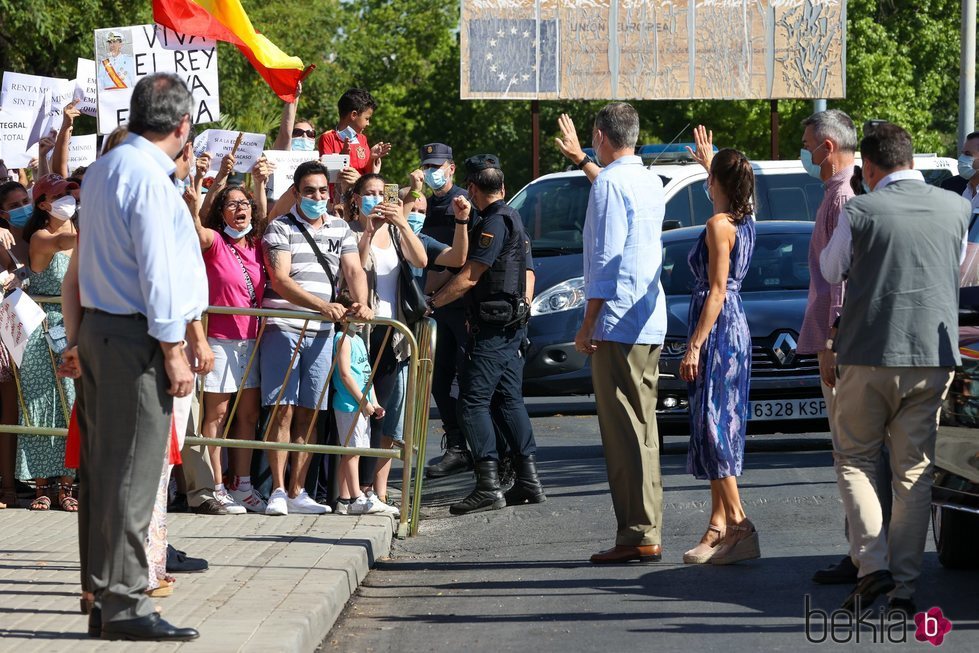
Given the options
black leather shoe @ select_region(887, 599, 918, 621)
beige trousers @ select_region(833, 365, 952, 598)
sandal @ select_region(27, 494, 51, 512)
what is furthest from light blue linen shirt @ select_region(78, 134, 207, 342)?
sandal @ select_region(27, 494, 51, 512)

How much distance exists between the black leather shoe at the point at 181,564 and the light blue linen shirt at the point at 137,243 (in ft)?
5.84

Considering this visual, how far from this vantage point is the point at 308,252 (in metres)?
8.99

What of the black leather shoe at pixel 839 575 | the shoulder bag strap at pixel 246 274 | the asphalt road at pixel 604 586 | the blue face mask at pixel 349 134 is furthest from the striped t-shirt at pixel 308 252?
the black leather shoe at pixel 839 575

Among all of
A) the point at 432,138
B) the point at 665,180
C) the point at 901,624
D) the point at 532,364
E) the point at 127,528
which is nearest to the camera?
the point at 127,528

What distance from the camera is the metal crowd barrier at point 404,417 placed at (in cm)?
836

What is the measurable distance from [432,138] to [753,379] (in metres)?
44.6

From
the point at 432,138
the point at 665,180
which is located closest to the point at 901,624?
the point at 665,180

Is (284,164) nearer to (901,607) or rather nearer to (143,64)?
(143,64)

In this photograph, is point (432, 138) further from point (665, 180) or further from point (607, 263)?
point (607, 263)

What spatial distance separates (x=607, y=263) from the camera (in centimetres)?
768

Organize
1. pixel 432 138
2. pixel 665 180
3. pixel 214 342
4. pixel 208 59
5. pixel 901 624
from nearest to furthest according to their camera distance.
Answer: pixel 901 624 < pixel 214 342 < pixel 208 59 < pixel 665 180 < pixel 432 138

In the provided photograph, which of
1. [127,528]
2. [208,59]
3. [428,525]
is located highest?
[208,59]

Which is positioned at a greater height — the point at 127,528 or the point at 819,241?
the point at 819,241

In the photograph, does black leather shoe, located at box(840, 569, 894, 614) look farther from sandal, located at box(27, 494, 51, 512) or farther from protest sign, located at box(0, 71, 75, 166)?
protest sign, located at box(0, 71, 75, 166)
